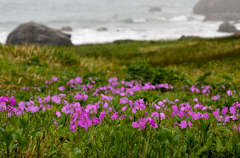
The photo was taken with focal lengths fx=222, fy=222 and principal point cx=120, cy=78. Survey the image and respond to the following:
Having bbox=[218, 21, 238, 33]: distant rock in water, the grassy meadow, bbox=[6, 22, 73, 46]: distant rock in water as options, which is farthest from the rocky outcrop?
the grassy meadow

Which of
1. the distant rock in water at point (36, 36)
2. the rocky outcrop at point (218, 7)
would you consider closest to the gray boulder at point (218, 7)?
the rocky outcrop at point (218, 7)

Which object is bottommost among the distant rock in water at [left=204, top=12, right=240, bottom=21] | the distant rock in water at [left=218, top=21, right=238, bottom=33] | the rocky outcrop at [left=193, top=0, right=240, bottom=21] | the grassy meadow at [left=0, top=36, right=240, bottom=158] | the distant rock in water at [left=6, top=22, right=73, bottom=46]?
the grassy meadow at [left=0, top=36, right=240, bottom=158]

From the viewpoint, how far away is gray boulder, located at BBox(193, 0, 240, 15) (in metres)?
91.2

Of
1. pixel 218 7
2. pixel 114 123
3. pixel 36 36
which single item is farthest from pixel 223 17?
pixel 114 123

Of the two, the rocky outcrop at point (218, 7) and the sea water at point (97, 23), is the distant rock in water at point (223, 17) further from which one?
the rocky outcrop at point (218, 7)

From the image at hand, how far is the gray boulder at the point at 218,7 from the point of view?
9119 centimetres

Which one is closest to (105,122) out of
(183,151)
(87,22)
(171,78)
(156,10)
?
(183,151)

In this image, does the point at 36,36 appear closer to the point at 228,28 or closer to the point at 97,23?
the point at 97,23

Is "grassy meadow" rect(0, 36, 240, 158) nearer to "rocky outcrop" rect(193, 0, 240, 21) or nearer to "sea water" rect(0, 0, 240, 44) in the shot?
"sea water" rect(0, 0, 240, 44)

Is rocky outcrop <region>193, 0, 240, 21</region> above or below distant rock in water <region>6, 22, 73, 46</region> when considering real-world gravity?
above

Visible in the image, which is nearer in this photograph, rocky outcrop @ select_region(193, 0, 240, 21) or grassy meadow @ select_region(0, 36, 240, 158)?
grassy meadow @ select_region(0, 36, 240, 158)

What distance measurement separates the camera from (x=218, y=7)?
302 ft

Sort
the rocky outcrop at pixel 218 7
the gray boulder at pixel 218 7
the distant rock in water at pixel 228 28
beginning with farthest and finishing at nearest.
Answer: the gray boulder at pixel 218 7 → the rocky outcrop at pixel 218 7 → the distant rock in water at pixel 228 28

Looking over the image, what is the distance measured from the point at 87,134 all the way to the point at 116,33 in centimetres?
4817
